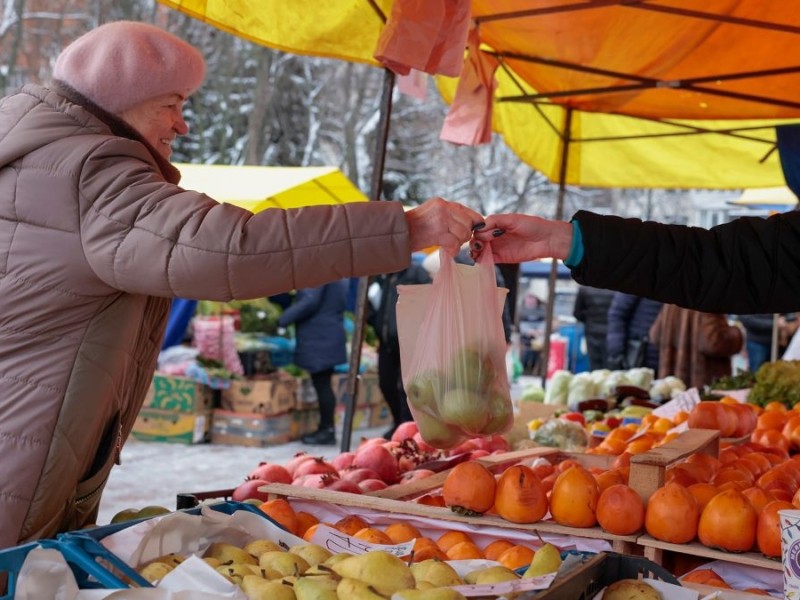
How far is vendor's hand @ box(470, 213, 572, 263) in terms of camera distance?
7.67ft

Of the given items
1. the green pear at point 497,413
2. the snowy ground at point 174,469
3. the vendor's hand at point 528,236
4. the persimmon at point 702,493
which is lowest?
the snowy ground at point 174,469

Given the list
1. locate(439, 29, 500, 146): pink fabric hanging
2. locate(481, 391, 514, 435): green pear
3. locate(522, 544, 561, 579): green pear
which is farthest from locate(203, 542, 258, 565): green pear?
locate(439, 29, 500, 146): pink fabric hanging

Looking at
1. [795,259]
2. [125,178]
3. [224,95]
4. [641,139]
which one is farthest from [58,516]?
[224,95]

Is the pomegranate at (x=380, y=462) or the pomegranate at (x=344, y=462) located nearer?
Result: the pomegranate at (x=380, y=462)

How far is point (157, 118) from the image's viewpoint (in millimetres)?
2078

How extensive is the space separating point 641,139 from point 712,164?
69 centimetres

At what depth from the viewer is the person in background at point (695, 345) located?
785cm

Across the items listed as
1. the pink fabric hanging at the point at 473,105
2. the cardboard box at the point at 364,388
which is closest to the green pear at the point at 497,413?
the pink fabric hanging at the point at 473,105

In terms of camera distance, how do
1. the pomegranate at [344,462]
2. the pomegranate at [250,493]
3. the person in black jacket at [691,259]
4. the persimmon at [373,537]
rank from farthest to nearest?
1. the pomegranate at [344,462]
2. the pomegranate at [250,493]
3. the person in black jacket at [691,259]
4. the persimmon at [373,537]

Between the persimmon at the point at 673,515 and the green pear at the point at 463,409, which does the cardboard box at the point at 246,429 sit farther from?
the persimmon at the point at 673,515

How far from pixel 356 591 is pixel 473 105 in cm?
395

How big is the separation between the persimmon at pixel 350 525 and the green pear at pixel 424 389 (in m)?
0.32

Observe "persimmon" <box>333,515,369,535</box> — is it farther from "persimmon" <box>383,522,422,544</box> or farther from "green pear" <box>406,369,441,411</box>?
"green pear" <box>406,369,441,411</box>

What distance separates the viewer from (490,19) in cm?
445
